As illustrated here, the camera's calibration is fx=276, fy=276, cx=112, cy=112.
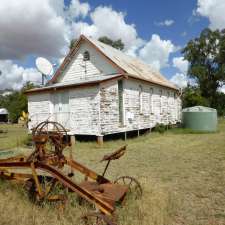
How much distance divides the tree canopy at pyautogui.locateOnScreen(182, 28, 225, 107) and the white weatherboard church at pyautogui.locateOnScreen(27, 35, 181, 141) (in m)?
26.9

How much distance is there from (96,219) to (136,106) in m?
13.3

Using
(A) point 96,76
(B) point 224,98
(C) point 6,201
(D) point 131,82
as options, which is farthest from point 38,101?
(B) point 224,98

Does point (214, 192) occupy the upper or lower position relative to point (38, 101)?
lower

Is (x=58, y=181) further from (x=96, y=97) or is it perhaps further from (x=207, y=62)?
(x=207, y=62)

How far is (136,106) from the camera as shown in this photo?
1694cm

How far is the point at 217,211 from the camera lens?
15.3 ft

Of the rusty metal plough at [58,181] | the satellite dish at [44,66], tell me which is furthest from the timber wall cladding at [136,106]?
the rusty metal plough at [58,181]

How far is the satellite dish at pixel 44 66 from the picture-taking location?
17.6 meters

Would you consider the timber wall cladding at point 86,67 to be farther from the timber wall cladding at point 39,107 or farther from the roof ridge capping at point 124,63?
the timber wall cladding at point 39,107

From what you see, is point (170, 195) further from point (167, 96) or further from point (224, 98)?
point (224, 98)

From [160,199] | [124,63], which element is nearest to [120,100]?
[124,63]

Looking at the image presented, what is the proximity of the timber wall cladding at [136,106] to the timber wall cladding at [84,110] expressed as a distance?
1.07ft

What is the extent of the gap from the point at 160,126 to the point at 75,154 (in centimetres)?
989

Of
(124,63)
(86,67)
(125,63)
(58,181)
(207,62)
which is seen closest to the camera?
(58,181)
